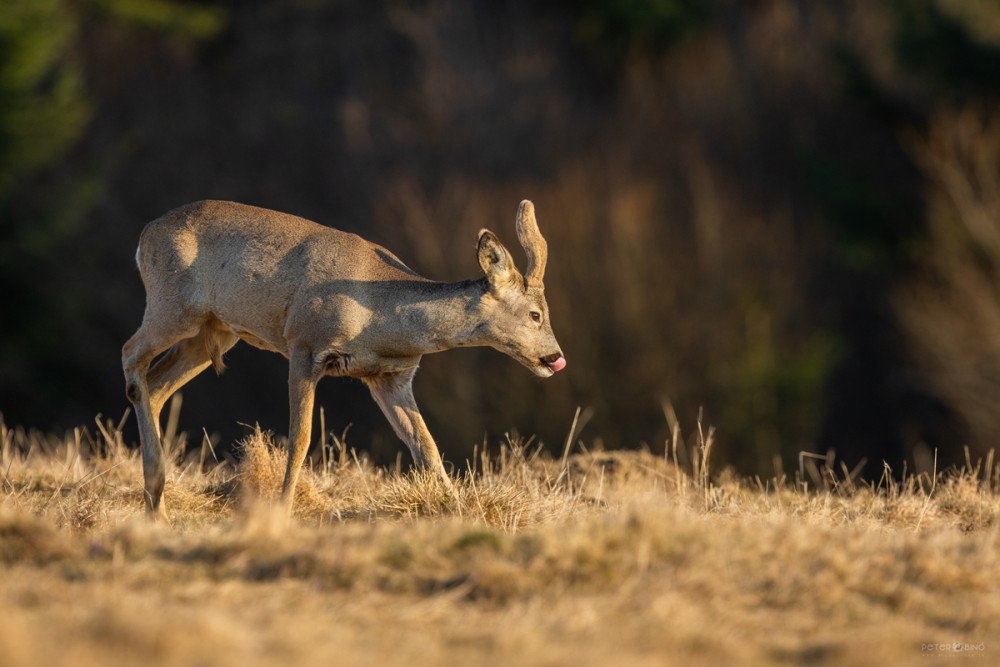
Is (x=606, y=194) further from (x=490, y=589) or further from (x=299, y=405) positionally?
(x=490, y=589)

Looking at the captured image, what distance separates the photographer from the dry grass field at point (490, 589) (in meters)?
5.72

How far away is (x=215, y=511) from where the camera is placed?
9.48 metres

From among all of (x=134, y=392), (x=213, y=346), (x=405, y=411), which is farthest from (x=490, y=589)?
(x=134, y=392)

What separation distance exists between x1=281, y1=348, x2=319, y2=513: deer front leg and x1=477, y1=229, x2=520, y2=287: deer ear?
3.87ft

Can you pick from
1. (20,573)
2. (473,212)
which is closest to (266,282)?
(20,573)

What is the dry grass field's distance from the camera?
5.72 metres

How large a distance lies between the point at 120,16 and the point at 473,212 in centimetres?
1112

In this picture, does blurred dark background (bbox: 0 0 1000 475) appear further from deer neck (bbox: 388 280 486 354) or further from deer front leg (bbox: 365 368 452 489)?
deer neck (bbox: 388 280 486 354)

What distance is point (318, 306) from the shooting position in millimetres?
9375

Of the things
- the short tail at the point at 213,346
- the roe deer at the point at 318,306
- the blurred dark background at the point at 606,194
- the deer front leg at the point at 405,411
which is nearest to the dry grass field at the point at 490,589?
the deer front leg at the point at 405,411

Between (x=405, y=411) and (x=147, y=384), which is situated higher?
(x=147, y=384)

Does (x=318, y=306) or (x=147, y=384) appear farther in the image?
(x=147, y=384)

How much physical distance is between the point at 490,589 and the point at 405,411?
323 centimetres

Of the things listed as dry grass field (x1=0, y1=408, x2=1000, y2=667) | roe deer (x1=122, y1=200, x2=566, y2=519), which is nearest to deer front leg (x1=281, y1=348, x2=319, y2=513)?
roe deer (x1=122, y1=200, x2=566, y2=519)
